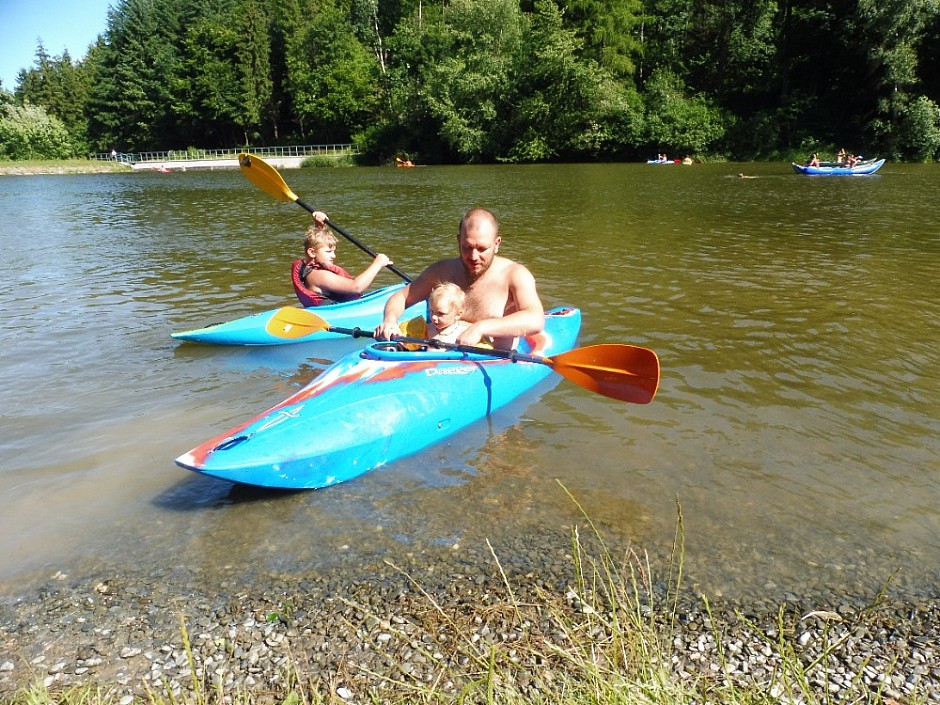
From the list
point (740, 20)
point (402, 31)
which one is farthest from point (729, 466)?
point (402, 31)

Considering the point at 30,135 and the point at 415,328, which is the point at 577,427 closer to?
the point at 415,328

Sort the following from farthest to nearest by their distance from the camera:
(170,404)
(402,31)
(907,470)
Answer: (402,31), (170,404), (907,470)

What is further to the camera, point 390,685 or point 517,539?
point 517,539

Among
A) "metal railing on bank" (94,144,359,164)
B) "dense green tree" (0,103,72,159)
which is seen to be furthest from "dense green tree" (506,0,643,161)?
"dense green tree" (0,103,72,159)

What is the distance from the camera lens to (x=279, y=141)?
192 feet

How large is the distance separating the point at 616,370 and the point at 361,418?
1627mm

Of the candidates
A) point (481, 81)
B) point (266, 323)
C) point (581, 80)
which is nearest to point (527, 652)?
point (266, 323)

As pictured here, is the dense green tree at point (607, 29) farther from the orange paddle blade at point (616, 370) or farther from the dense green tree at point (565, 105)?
the orange paddle blade at point (616, 370)

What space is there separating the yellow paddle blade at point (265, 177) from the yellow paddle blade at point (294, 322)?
3.01 m

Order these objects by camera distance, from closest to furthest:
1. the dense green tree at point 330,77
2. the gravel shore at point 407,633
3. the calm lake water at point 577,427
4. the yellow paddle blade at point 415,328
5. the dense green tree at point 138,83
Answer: the gravel shore at point 407,633 → the calm lake water at point 577,427 → the yellow paddle blade at point 415,328 → the dense green tree at point 330,77 → the dense green tree at point 138,83

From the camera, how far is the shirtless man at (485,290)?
4289 mm

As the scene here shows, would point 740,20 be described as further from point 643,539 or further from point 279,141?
point 643,539

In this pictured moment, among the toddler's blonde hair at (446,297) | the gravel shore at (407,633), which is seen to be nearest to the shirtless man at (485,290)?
the toddler's blonde hair at (446,297)

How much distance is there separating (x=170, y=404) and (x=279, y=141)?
192 ft
